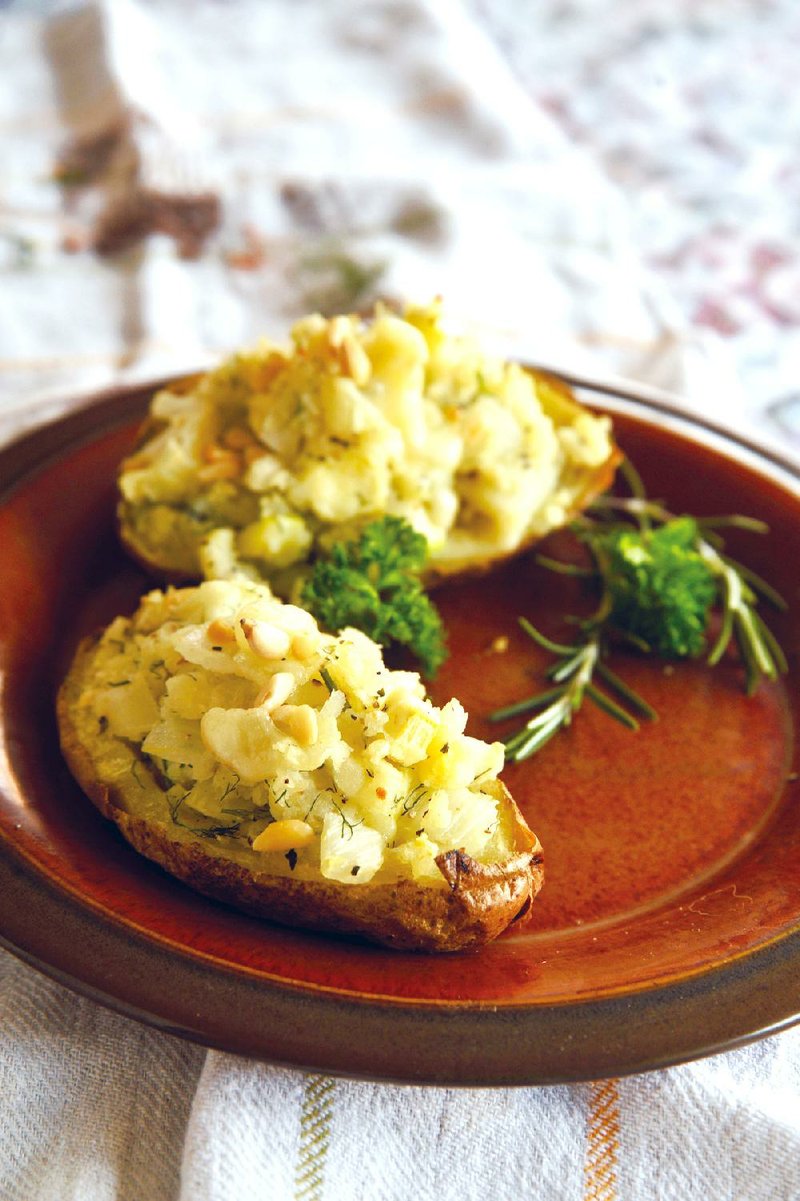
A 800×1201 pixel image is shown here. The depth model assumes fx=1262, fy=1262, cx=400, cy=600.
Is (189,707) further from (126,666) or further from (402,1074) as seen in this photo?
(402,1074)

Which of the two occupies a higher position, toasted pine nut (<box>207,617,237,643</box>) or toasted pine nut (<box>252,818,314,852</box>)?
toasted pine nut (<box>207,617,237,643</box>)

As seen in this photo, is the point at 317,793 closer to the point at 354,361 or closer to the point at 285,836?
the point at 285,836

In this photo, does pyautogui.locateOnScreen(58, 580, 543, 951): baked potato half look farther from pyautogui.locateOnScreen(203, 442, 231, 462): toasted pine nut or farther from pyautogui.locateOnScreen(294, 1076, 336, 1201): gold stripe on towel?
pyautogui.locateOnScreen(203, 442, 231, 462): toasted pine nut

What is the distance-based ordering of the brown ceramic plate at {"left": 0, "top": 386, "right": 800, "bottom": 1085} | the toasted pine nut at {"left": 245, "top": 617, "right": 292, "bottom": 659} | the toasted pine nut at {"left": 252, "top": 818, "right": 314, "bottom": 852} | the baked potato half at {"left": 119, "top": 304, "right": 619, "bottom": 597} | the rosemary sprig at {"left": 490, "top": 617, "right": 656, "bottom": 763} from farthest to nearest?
the baked potato half at {"left": 119, "top": 304, "right": 619, "bottom": 597} → the rosemary sprig at {"left": 490, "top": 617, "right": 656, "bottom": 763} → the toasted pine nut at {"left": 245, "top": 617, "right": 292, "bottom": 659} → the toasted pine nut at {"left": 252, "top": 818, "right": 314, "bottom": 852} → the brown ceramic plate at {"left": 0, "top": 386, "right": 800, "bottom": 1085}

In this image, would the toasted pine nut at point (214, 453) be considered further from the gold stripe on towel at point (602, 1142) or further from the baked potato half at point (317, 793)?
the gold stripe on towel at point (602, 1142)

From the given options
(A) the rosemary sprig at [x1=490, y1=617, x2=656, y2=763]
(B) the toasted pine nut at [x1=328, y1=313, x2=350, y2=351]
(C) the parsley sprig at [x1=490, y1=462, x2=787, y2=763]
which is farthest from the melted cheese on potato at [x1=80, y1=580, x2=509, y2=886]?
(B) the toasted pine nut at [x1=328, y1=313, x2=350, y2=351]

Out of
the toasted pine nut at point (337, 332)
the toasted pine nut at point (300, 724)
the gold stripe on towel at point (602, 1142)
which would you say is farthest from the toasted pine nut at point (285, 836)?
the toasted pine nut at point (337, 332)

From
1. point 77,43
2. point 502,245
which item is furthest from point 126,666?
point 77,43

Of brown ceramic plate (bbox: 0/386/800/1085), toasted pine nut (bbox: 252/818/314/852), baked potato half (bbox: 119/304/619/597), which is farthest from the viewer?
baked potato half (bbox: 119/304/619/597)
